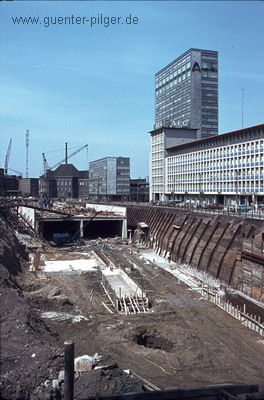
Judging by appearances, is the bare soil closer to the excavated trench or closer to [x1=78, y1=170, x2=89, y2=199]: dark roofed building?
the excavated trench

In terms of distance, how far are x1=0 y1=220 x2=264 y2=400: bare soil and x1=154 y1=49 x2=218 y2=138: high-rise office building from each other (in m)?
116

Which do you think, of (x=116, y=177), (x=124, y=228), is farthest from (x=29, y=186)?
(x=124, y=228)

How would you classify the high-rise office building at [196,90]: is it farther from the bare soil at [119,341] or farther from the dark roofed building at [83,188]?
the bare soil at [119,341]

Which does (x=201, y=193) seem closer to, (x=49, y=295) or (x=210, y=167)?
(x=210, y=167)

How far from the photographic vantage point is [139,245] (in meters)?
52.5

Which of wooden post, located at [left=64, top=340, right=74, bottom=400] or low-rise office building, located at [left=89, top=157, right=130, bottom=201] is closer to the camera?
wooden post, located at [left=64, top=340, right=74, bottom=400]

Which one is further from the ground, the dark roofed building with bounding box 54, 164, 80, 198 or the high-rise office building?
the high-rise office building

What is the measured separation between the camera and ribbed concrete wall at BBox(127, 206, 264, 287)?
31.1 m

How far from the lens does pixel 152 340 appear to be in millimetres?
21625

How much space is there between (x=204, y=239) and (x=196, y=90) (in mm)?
115513

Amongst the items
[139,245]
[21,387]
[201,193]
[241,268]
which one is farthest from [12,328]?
[201,193]

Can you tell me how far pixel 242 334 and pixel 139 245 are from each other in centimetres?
3110

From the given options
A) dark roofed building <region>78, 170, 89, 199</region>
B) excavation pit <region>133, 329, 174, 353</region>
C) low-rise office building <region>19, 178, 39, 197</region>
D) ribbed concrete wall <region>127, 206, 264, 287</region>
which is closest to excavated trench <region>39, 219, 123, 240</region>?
ribbed concrete wall <region>127, 206, 264, 287</region>

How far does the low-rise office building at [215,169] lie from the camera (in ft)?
199
